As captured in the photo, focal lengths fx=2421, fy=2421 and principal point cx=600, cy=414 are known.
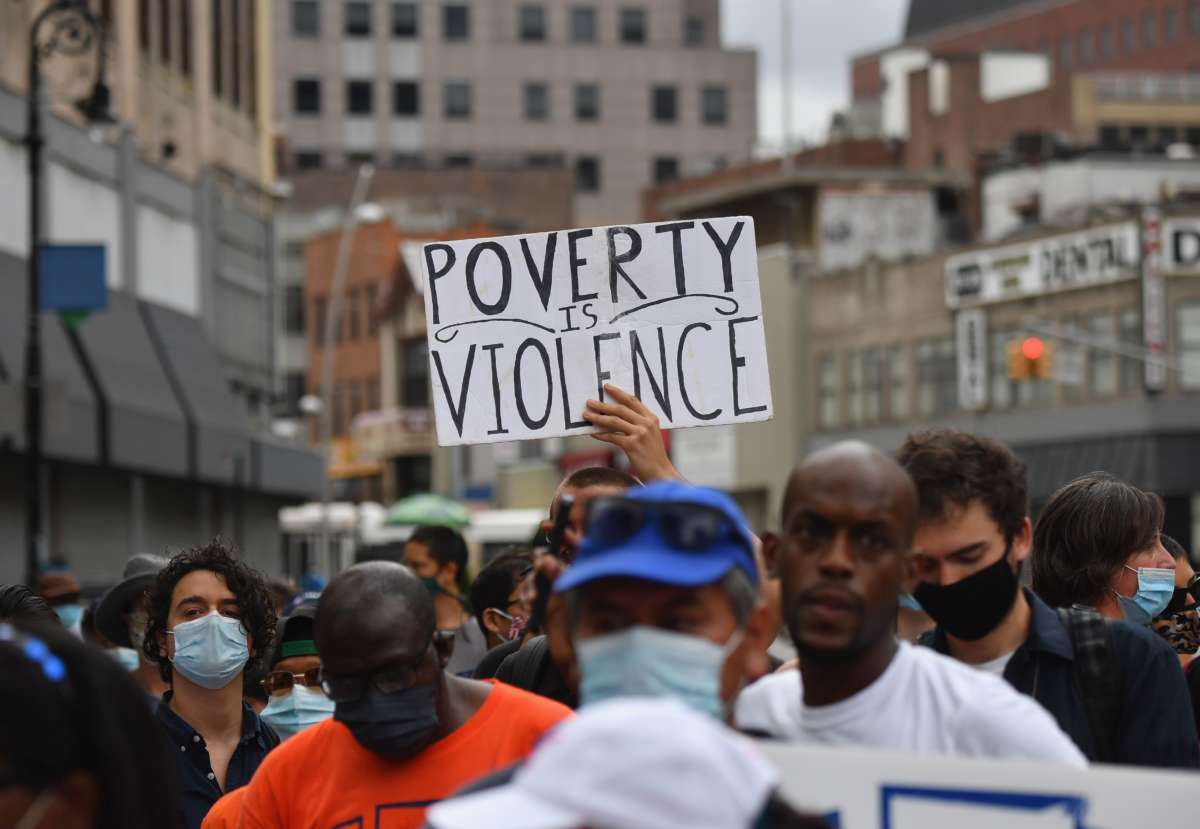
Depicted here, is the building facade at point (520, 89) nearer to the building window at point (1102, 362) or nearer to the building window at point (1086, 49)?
the building window at point (1086, 49)

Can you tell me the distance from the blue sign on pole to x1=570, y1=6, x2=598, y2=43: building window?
277 feet

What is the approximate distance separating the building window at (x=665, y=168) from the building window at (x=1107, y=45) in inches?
876

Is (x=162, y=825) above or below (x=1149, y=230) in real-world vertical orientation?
below

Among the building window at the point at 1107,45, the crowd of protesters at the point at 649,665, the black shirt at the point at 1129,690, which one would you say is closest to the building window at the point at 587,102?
the building window at the point at 1107,45

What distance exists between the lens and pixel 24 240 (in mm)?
32375

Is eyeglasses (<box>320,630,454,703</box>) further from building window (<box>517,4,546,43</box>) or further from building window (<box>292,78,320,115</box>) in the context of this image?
building window (<box>517,4,546,43</box>)

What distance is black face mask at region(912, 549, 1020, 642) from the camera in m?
4.69

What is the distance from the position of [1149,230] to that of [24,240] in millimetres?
30910

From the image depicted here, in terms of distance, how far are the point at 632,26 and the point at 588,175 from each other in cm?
696

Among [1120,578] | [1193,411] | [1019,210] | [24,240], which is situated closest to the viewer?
[1120,578]

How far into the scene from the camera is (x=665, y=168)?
107m

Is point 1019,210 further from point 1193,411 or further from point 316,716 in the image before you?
point 316,716

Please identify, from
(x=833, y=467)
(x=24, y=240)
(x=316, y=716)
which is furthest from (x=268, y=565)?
(x=833, y=467)

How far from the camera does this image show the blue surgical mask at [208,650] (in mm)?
6703
